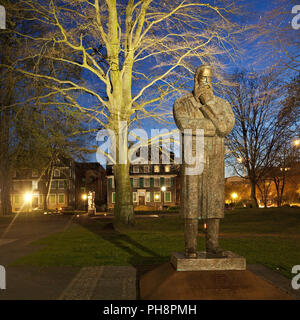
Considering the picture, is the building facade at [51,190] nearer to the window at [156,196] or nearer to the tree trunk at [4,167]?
the window at [156,196]

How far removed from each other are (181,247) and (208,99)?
632cm

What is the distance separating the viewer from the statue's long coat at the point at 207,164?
16.6 feet

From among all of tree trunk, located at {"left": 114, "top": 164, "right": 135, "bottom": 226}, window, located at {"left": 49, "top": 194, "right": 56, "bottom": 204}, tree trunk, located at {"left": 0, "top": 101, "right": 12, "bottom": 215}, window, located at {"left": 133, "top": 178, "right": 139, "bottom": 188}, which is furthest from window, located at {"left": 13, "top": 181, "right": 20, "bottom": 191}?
tree trunk, located at {"left": 114, "top": 164, "right": 135, "bottom": 226}

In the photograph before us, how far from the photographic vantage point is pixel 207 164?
5.11 metres

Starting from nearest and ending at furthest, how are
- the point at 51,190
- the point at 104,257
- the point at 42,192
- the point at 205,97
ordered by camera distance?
the point at 205,97 → the point at 104,257 → the point at 42,192 → the point at 51,190

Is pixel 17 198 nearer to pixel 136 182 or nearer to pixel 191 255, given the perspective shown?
pixel 136 182

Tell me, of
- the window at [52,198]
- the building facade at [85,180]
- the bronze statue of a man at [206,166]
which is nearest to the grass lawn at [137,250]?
the bronze statue of a man at [206,166]

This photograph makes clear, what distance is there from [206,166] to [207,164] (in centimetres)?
4

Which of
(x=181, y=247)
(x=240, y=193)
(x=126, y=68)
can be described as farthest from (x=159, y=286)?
(x=240, y=193)

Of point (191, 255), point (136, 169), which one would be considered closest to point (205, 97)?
point (191, 255)

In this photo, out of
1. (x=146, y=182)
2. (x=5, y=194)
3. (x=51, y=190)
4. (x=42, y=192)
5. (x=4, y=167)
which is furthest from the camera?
(x=51, y=190)

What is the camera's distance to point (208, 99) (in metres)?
5.20

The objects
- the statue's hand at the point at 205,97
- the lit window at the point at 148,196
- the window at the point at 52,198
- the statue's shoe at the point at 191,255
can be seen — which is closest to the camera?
the statue's shoe at the point at 191,255

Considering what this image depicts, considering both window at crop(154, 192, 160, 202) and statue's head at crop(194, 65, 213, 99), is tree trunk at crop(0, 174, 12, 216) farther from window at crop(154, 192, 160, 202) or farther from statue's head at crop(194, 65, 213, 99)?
window at crop(154, 192, 160, 202)
